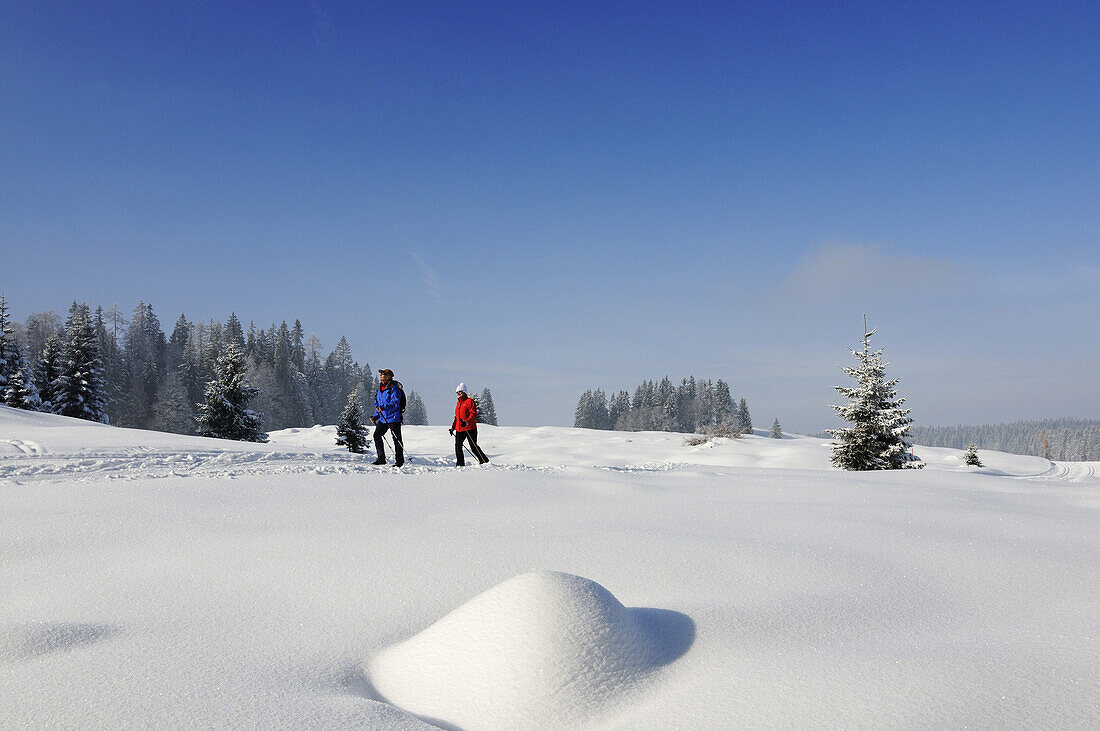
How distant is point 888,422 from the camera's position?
17.9 metres

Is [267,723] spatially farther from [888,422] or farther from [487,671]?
[888,422]

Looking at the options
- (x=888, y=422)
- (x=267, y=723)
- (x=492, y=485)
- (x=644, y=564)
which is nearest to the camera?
(x=267, y=723)

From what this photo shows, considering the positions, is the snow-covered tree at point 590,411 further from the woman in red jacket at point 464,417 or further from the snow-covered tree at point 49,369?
the woman in red jacket at point 464,417

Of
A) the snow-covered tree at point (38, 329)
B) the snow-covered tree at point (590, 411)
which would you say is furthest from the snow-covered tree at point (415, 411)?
the snow-covered tree at point (38, 329)

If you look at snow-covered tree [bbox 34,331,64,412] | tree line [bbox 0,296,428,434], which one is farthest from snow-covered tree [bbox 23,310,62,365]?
snow-covered tree [bbox 34,331,64,412]

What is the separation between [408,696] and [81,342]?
1785 inches

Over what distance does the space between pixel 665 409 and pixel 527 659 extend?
8466cm

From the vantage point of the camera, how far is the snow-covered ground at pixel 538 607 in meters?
2.37

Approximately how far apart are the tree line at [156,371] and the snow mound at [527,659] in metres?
29.6

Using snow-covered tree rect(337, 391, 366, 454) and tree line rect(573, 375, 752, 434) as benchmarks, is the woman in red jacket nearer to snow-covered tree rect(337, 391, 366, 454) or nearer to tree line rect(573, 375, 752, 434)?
snow-covered tree rect(337, 391, 366, 454)

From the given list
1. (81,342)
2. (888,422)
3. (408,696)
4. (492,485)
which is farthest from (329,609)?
(81,342)

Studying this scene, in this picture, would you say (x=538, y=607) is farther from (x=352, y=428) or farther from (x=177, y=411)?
(x=177, y=411)

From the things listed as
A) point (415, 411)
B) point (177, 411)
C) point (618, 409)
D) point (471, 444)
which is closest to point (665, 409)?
point (618, 409)

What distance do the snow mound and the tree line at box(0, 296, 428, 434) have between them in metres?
29.6
